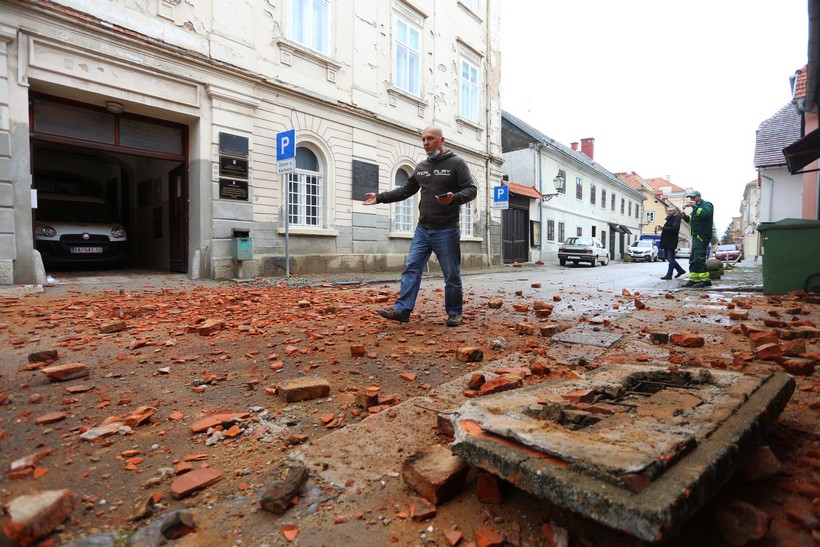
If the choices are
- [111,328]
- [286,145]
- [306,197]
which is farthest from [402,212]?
[111,328]

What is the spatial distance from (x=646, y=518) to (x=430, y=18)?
17.4m

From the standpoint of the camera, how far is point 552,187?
27.8 metres

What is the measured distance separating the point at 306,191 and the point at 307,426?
10.6 metres

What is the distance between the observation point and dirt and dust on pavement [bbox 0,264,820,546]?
1.45 metres

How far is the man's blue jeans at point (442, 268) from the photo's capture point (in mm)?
4648

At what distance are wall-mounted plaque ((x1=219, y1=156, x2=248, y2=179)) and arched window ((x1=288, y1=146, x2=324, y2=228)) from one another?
1.38 meters

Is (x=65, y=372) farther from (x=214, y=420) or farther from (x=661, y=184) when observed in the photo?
(x=661, y=184)

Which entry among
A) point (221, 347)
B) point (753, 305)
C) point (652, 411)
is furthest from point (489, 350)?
point (753, 305)

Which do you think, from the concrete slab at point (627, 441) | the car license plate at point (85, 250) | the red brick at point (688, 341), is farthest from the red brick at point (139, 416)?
the car license plate at point (85, 250)

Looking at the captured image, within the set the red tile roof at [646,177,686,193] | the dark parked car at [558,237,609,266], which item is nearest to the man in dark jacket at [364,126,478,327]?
the dark parked car at [558,237,609,266]

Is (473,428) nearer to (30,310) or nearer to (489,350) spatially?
(489,350)

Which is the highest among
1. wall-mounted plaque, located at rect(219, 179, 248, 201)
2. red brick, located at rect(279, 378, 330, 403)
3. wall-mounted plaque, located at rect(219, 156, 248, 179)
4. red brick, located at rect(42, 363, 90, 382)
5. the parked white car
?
wall-mounted plaque, located at rect(219, 156, 248, 179)

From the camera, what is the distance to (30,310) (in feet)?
16.8

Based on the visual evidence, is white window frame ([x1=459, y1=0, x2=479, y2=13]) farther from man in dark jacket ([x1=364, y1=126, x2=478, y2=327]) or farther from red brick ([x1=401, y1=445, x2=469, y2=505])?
red brick ([x1=401, y1=445, x2=469, y2=505])
